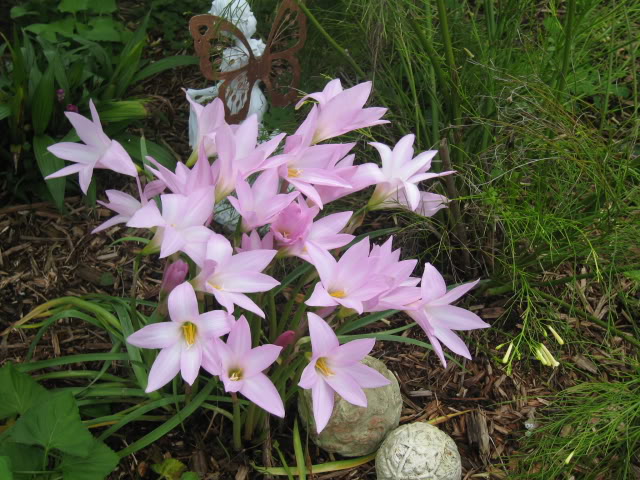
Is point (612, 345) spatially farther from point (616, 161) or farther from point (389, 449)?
point (389, 449)

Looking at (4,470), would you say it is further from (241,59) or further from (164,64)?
(164,64)

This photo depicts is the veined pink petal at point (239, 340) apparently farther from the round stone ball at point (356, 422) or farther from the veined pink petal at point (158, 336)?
the round stone ball at point (356, 422)

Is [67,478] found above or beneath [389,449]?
above

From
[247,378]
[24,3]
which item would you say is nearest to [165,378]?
[247,378]

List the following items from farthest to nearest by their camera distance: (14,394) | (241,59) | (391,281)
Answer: (241,59)
(14,394)
(391,281)

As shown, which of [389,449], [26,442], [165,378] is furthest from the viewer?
[389,449]

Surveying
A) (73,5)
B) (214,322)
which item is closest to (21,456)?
(214,322)
